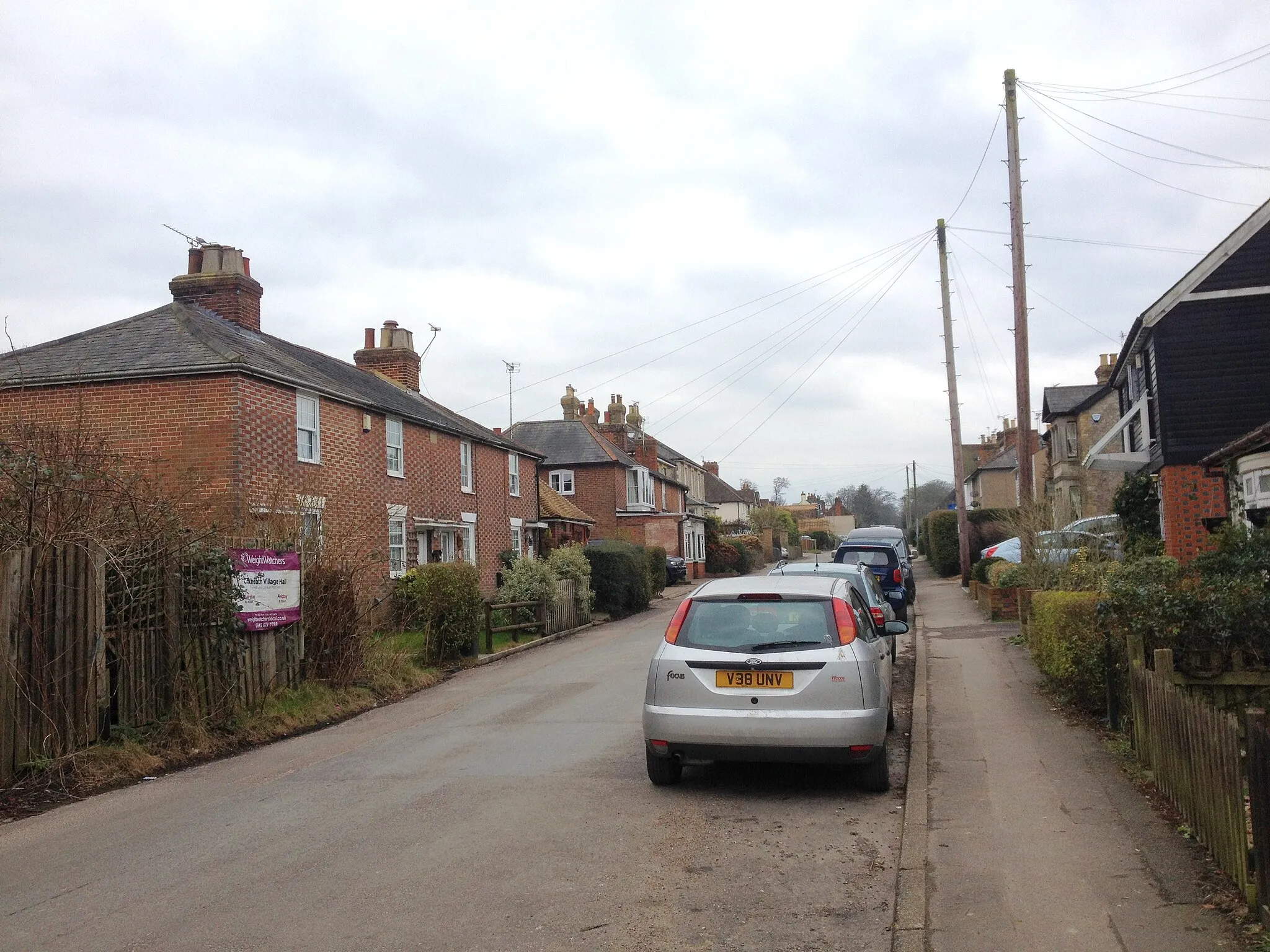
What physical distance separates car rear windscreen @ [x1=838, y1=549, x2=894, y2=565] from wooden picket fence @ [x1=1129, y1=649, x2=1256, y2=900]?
51.7 ft

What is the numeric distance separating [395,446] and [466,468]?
408 centimetres

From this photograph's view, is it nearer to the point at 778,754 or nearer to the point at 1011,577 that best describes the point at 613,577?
the point at 1011,577

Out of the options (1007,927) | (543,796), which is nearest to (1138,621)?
(1007,927)

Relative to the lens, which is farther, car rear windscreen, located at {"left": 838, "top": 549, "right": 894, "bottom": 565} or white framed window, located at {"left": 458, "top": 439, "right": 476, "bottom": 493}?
white framed window, located at {"left": 458, "top": 439, "right": 476, "bottom": 493}

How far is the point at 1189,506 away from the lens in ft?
60.9

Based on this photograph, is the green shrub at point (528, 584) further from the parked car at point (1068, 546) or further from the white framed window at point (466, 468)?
the parked car at point (1068, 546)

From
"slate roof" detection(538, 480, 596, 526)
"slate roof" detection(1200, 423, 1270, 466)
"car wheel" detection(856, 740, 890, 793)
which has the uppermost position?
"slate roof" detection(538, 480, 596, 526)

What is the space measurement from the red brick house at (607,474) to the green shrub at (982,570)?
16.2 metres

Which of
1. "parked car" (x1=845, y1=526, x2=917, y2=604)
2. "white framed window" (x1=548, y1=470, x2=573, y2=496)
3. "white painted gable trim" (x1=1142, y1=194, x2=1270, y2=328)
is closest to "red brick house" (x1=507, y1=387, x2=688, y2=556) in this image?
"white framed window" (x1=548, y1=470, x2=573, y2=496)

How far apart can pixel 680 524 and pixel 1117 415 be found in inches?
784

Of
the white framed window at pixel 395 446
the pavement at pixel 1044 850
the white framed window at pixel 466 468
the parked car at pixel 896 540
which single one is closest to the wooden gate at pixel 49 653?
the pavement at pixel 1044 850

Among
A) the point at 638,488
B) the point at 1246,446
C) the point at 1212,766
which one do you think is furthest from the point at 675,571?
the point at 1212,766

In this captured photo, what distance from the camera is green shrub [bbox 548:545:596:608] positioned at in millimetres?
23734

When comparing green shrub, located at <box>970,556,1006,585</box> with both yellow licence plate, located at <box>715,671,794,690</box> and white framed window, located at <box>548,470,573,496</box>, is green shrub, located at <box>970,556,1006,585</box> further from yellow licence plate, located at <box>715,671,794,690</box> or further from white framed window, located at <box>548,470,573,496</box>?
white framed window, located at <box>548,470,573,496</box>
